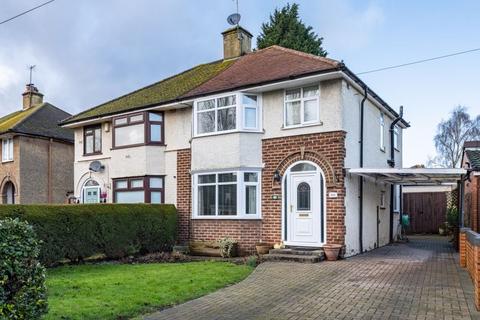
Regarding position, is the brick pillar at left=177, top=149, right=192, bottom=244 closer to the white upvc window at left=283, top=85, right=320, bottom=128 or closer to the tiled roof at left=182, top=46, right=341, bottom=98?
the tiled roof at left=182, top=46, right=341, bottom=98

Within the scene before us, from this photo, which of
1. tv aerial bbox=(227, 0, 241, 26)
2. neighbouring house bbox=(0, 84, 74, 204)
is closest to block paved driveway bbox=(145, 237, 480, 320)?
tv aerial bbox=(227, 0, 241, 26)

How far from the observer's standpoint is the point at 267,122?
1420 cm

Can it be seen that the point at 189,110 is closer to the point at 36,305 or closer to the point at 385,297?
the point at 385,297

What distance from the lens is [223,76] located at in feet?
53.2

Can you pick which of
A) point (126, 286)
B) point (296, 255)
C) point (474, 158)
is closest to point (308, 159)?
point (296, 255)

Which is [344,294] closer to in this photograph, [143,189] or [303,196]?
[303,196]

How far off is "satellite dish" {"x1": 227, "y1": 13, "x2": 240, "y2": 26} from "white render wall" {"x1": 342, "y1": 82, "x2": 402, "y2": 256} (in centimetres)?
732

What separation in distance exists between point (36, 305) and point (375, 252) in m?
11.4

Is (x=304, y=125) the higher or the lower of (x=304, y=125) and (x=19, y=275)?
the higher

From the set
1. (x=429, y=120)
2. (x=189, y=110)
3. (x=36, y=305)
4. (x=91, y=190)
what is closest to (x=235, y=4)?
(x=189, y=110)

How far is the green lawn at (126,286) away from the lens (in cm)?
663

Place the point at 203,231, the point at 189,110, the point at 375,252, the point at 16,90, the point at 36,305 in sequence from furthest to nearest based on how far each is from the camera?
the point at 16,90 → the point at 189,110 → the point at 203,231 → the point at 375,252 → the point at 36,305

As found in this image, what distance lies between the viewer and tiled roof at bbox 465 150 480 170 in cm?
1236

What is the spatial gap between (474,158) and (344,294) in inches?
323
